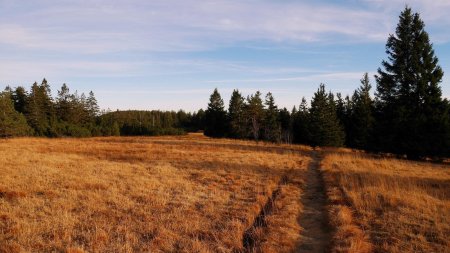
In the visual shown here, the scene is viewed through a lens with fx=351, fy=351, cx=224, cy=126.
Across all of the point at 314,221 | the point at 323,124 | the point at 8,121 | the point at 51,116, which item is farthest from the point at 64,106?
the point at 314,221

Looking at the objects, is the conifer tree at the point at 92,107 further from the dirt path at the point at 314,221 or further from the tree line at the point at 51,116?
the dirt path at the point at 314,221

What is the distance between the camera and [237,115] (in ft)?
228

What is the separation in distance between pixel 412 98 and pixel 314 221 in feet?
75.9

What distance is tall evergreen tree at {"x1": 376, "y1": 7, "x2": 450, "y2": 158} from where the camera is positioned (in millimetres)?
26987

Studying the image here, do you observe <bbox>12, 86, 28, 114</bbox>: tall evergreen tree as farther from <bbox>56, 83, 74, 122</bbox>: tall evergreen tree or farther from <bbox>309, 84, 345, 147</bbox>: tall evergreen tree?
<bbox>309, 84, 345, 147</bbox>: tall evergreen tree

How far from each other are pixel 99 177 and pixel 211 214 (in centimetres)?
776

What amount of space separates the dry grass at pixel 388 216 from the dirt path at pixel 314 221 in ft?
0.91

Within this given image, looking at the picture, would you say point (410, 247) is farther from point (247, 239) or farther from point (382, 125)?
point (382, 125)

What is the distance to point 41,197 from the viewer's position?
11.6m

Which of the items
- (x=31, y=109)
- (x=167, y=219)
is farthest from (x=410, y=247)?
(x=31, y=109)

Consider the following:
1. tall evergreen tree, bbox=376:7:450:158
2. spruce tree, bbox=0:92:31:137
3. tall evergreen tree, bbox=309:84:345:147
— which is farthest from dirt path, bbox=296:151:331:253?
spruce tree, bbox=0:92:31:137

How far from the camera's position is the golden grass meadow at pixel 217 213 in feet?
24.4

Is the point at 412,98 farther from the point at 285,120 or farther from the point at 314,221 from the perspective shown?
the point at 285,120

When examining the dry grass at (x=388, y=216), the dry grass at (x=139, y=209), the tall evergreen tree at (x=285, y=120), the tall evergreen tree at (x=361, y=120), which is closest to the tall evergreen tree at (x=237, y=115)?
the tall evergreen tree at (x=285, y=120)
